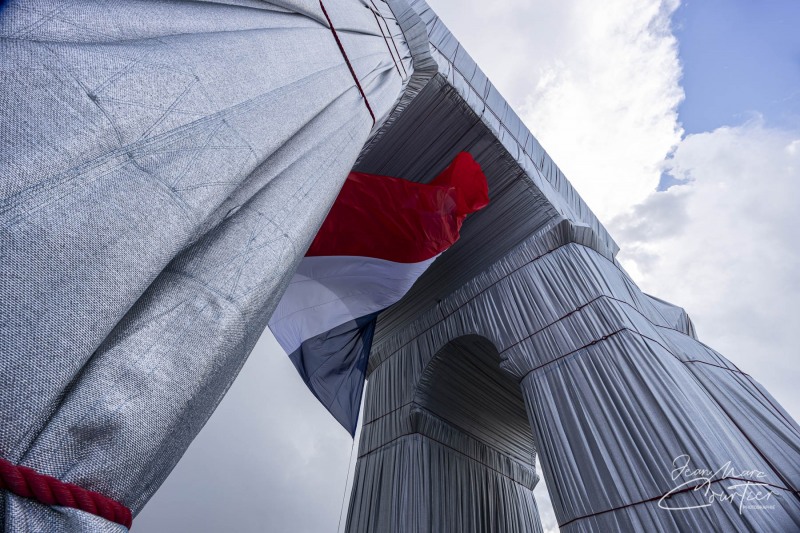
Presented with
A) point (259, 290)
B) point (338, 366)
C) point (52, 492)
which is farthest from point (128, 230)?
point (338, 366)

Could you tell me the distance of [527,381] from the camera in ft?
14.1

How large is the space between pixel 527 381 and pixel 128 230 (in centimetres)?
400

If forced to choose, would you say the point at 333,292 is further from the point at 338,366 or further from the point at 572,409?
the point at 572,409

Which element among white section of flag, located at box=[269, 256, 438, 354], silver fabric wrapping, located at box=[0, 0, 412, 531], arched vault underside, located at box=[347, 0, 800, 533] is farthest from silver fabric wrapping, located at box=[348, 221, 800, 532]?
silver fabric wrapping, located at box=[0, 0, 412, 531]

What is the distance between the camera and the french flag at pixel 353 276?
4.26m

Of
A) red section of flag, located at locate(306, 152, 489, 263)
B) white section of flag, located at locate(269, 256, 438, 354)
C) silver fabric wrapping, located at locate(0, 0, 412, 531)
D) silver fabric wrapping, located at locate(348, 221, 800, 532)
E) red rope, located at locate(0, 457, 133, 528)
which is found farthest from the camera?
red section of flag, located at locate(306, 152, 489, 263)

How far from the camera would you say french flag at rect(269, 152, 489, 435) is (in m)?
4.26

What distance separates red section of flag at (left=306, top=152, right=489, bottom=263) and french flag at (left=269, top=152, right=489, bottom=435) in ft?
0.03

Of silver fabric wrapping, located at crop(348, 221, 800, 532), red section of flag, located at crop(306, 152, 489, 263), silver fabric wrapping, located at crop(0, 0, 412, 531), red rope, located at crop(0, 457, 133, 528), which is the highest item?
red section of flag, located at crop(306, 152, 489, 263)

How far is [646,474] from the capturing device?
10.3 ft

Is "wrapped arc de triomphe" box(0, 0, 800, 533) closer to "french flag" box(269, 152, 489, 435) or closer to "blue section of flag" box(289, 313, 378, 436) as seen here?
"french flag" box(269, 152, 489, 435)

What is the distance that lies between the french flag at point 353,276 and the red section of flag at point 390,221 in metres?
0.01

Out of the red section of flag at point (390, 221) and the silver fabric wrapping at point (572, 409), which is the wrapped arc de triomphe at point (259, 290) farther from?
the red section of flag at point (390, 221)

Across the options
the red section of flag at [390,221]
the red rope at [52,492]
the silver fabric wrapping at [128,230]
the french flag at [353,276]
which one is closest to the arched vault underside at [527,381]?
the red section of flag at [390,221]
